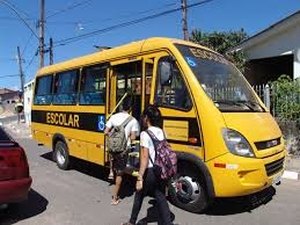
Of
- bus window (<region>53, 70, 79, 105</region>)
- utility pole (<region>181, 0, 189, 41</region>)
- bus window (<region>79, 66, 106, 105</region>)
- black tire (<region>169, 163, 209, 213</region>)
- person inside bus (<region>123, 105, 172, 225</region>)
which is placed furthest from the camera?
utility pole (<region>181, 0, 189, 41</region>)

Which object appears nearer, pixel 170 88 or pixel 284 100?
pixel 170 88

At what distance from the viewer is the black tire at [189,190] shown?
299 inches

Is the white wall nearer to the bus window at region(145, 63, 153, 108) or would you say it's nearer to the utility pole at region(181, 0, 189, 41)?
the utility pole at region(181, 0, 189, 41)

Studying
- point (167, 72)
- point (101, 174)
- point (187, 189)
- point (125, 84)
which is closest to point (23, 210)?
point (187, 189)

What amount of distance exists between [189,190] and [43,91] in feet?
22.4

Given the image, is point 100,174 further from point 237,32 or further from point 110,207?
point 237,32

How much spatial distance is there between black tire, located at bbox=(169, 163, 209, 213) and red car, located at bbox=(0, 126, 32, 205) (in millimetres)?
2219

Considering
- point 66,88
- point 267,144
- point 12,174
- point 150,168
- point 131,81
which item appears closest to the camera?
point 150,168

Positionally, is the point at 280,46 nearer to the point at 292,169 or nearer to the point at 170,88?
the point at 292,169

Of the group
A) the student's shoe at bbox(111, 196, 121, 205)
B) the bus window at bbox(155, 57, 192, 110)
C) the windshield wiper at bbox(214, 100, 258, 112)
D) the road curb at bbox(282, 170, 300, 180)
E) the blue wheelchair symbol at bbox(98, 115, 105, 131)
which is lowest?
the student's shoe at bbox(111, 196, 121, 205)

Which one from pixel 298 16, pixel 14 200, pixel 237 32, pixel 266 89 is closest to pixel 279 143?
pixel 14 200

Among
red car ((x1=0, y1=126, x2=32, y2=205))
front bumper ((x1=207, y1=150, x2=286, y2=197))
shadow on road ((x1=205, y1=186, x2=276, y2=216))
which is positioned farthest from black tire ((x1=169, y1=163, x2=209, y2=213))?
red car ((x1=0, y1=126, x2=32, y2=205))

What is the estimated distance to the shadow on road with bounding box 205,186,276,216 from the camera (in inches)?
309

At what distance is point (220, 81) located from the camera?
823cm
